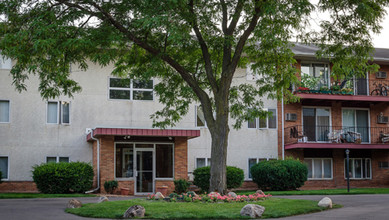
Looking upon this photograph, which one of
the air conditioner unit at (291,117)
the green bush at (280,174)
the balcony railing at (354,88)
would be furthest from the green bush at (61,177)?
the balcony railing at (354,88)

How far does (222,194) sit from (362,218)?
4925 millimetres

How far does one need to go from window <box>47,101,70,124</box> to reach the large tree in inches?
309

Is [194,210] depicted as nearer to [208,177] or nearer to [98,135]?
[208,177]

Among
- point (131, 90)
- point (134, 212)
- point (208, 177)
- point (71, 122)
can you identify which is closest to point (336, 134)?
point (208, 177)

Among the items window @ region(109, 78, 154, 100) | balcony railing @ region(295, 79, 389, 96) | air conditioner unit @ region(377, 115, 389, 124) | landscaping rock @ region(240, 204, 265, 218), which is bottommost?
landscaping rock @ region(240, 204, 265, 218)

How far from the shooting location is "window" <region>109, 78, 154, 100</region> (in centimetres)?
2520

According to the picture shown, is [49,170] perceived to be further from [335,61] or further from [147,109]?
[335,61]

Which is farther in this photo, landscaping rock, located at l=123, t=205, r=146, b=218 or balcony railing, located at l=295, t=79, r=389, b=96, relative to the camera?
balcony railing, located at l=295, t=79, r=389, b=96

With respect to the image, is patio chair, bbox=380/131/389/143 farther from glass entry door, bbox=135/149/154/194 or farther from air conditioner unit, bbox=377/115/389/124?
glass entry door, bbox=135/149/154/194

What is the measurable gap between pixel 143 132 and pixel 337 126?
11845 millimetres

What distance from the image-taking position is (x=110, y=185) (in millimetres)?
22609

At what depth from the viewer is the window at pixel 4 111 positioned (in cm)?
2369

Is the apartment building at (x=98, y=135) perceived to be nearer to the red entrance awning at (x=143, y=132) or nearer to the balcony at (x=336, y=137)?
the red entrance awning at (x=143, y=132)

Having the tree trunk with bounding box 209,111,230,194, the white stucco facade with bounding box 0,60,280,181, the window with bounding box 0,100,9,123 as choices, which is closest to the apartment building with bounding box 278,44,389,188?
the white stucco facade with bounding box 0,60,280,181
